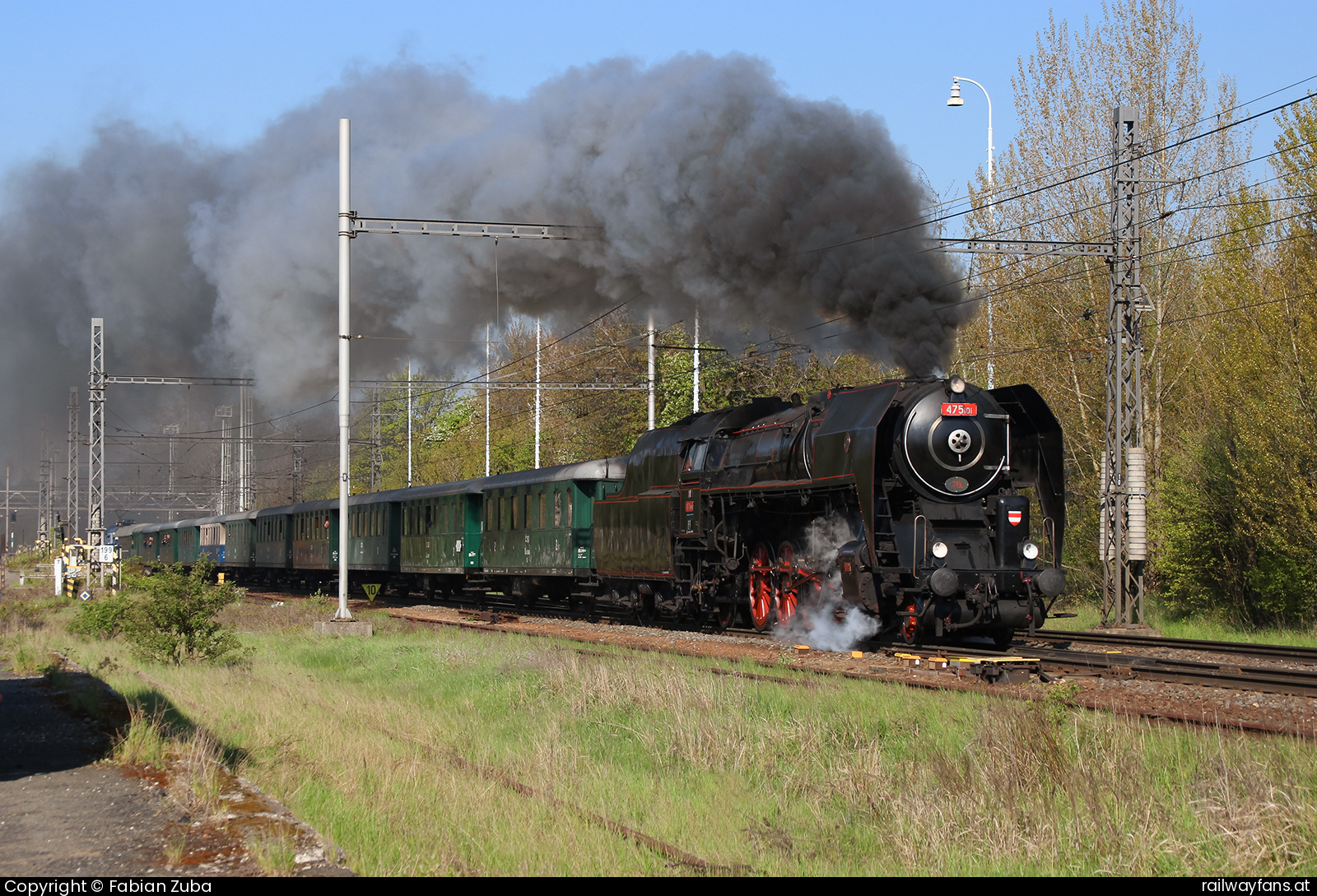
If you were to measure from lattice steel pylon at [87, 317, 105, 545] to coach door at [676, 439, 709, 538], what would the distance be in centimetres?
1599

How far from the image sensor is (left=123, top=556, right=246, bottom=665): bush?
15.2 meters

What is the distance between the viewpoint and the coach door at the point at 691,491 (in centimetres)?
1717

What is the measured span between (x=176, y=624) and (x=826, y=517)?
8.48 metres

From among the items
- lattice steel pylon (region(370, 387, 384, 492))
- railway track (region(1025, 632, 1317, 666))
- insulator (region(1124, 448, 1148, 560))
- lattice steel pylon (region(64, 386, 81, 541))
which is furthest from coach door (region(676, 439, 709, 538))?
lattice steel pylon (region(64, 386, 81, 541))

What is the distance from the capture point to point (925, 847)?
5.65m

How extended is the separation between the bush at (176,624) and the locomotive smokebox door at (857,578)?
7.93 meters

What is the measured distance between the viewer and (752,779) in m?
7.70

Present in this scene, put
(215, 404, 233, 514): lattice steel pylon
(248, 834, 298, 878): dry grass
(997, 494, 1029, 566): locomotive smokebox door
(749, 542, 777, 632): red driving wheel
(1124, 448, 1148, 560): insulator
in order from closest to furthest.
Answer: (248, 834, 298, 878): dry grass → (997, 494, 1029, 566): locomotive smokebox door → (749, 542, 777, 632): red driving wheel → (1124, 448, 1148, 560): insulator → (215, 404, 233, 514): lattice steel pylon

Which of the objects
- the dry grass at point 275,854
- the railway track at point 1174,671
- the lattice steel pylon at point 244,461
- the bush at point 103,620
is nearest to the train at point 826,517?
the railway track at point 1174,671

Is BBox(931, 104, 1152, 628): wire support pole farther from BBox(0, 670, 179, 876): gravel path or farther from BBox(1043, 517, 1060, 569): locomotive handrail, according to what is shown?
BBox(0, 670, 179, 876): gravel path

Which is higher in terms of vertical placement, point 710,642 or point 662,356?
point 662,356

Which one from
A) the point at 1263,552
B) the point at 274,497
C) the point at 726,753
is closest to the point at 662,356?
the point at 1263,552

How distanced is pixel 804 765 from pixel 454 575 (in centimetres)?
2188

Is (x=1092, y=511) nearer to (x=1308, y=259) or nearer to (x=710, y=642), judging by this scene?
(x=1308, y=259)
